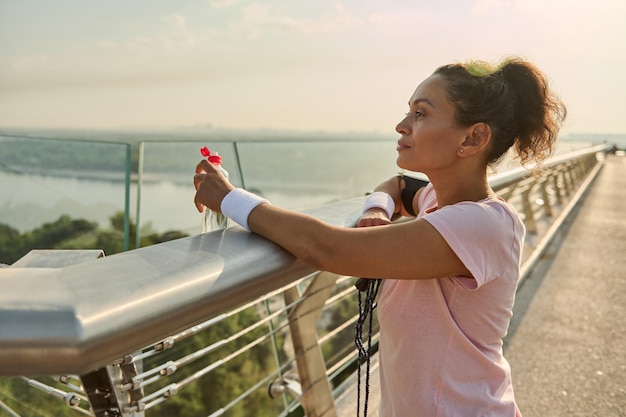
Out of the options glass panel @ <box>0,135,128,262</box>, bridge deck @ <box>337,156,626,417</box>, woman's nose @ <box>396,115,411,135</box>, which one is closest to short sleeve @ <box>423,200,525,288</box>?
woman's nose @ <box>396,115,411,135</box>

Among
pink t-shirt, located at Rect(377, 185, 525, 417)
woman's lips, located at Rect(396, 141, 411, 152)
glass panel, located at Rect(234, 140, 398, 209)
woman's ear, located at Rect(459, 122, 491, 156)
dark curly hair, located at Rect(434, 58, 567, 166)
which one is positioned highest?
dark curly hair, located at Rect(434, 58, 567, 166)

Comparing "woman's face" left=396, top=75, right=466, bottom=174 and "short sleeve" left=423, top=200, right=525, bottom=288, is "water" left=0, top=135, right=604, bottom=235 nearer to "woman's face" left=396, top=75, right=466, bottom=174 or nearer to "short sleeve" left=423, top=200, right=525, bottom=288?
"woman's face" left=396, top=75, right=466, bottom=174

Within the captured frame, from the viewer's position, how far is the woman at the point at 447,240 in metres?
1.28

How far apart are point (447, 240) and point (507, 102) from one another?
0.49m

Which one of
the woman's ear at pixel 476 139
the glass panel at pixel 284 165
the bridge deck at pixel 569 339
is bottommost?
the bridge deck at pixel 569 339

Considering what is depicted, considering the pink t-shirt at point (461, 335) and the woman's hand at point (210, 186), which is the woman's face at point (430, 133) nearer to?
the pink t-shirt at point (461, 335)

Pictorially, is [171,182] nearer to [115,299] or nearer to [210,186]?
[210,186]

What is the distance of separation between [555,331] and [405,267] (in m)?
2.76

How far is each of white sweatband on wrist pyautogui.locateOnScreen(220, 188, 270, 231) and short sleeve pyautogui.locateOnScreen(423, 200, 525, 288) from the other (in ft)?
1.23

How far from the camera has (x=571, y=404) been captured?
2.77 metres

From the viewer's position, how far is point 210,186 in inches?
54.3

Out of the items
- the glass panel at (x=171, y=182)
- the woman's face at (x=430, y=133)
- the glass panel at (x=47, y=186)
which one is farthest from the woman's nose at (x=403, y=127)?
the glass panel at (x=47, y=186)

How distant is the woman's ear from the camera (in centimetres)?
152

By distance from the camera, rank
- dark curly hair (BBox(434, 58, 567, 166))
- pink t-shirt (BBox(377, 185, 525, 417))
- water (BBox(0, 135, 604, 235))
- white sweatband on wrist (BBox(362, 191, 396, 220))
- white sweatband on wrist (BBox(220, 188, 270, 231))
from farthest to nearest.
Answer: water (BBox(0, 135, 604, 235)) → white sweatband on wrist (BBox(362, 191, 396, 220)) → dark curly hair (BBox(434, 58, 567, 166)) → pink t-shirt (BBox(377, 185, 525, 417)) → white sweatband on wrist (BBox(220, 188, 270, 231))
